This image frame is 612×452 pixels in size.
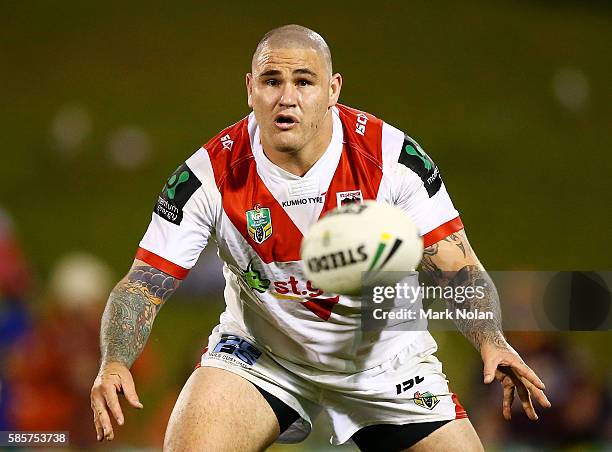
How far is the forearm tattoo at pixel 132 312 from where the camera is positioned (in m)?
3.11

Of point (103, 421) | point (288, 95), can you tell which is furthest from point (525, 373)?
point (103, 421)

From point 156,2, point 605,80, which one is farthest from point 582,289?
point 156,2

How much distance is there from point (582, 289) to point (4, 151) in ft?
18.1

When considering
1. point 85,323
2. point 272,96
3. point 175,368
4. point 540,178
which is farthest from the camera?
point 540,178

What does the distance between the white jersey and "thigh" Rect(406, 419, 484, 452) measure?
0.34 meters

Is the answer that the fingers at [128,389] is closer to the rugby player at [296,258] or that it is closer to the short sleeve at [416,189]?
the rugby player at [296,258]

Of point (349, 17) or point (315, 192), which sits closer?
point (315, 192)

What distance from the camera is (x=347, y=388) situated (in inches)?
136

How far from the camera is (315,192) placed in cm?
339

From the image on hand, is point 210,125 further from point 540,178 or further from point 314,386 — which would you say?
point 314,386

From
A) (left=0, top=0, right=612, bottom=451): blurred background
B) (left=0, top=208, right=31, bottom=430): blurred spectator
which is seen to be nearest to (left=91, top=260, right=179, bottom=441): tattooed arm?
(left=0, top=208, right=31, bottom=430): blurred spectator

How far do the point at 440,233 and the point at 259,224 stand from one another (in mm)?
656

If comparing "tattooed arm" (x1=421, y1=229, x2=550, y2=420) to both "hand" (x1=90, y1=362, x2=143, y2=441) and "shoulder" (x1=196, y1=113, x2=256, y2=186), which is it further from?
"hand" (x1=90, y1=362, x2=143, y2=441)

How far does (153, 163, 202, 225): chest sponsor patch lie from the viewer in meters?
3.37
